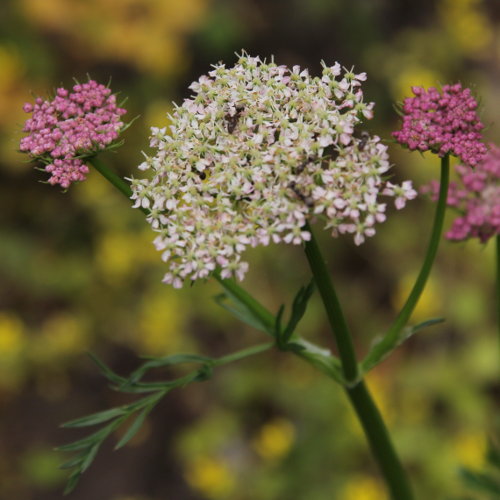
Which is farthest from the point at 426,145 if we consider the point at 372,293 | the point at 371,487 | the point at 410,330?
the point at 372,293

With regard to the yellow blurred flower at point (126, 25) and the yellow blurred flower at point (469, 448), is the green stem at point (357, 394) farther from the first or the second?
the yellow blurred flower at point (126, 25)

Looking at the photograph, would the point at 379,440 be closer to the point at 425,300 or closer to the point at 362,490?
the point at 362,490

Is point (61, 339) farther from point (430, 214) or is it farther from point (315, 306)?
point (430, 214)


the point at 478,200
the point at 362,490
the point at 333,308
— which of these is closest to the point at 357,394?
the point at 333,308

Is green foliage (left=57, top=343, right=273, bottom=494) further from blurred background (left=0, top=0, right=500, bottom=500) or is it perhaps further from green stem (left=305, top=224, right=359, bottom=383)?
blurred background (left=0, top=0, right=500, bottom=500)

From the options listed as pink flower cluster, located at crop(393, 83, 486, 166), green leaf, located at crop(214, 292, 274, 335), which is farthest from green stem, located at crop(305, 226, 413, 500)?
pink flower cluster, located at crop(393, 83, 486, 166)

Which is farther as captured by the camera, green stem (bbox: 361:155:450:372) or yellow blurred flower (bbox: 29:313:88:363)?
yellow blurred flower (bbox: 29:313:88:363)
